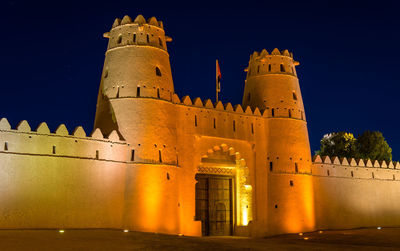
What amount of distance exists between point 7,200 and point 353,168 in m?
20.3

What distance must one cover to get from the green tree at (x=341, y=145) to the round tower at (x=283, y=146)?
16.7 m

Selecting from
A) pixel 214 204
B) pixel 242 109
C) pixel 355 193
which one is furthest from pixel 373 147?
pixel 214 204

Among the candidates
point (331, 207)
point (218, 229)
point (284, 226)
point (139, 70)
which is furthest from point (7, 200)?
point (331, 207)

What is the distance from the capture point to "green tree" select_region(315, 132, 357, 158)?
143 ft

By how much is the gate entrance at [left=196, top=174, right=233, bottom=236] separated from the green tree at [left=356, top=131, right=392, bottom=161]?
64.3ft

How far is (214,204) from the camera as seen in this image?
26.8m

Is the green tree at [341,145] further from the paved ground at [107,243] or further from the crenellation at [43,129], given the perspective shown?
the crenellation at [43,129]

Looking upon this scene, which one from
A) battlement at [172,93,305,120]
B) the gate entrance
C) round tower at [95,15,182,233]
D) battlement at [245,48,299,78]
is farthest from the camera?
battlement at [245,48,299,78]

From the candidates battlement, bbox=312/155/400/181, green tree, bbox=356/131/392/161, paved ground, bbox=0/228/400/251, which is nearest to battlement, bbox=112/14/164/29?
paved ground, bbox=0/228/400/251

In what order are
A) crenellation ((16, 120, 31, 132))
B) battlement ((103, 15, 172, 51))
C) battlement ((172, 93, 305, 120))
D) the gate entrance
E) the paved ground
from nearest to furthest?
1. the paved ground
2. crenellation ((16, 120, 31, 132))
3. battlement ((103, 15, 172, 51))
4. battlement ((172, 93, 305, 120))
5. the gate entrance

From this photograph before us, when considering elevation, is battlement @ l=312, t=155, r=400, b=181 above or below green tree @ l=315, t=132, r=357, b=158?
below

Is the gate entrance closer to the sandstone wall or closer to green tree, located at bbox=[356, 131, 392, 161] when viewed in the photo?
the sandstone wall

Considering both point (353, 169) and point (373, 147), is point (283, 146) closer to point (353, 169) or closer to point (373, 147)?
point (353, 169)

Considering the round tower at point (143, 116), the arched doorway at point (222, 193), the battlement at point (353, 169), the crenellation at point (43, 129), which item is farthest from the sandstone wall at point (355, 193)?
the crenellation at point (43, 129)
